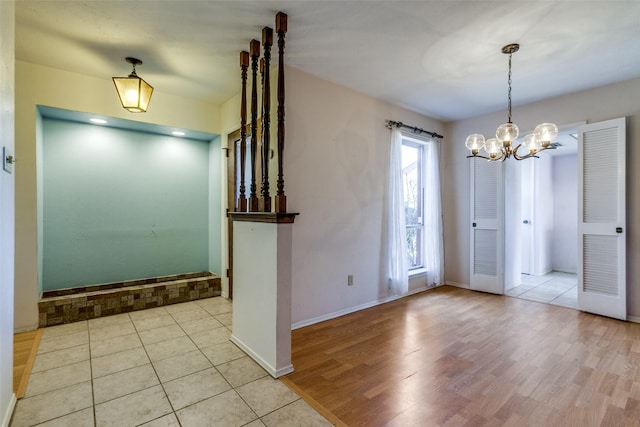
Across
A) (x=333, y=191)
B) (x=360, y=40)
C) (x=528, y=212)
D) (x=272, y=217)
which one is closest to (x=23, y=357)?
(x=272, y=217)

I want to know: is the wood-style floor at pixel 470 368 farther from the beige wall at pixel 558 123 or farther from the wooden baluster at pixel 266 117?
the wooden baluster at pixel 266 117

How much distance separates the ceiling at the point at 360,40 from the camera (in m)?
2.12

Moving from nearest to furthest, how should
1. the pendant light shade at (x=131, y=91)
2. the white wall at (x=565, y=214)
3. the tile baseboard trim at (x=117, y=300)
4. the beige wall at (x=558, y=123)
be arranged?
1. the pendant light shade at (x=131, y=91)
2. the tile baseboard trim at (x=117, y=300)
3. the beige wall at (x=558, y=123)
4. the white wall at (x=565, y=214)

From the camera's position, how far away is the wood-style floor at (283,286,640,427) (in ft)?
5.71

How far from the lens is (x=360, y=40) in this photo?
8.27ft

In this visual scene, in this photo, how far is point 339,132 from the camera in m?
3.42

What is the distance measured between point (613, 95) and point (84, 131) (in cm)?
652

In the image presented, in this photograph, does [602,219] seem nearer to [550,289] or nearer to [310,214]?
[550,289]

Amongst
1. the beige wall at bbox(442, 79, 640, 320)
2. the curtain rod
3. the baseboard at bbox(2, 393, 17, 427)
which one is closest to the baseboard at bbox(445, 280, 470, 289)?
the beige wall at bbox(442, 79, 640, 320)

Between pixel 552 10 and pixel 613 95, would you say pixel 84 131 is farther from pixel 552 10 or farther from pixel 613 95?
pixel 613 95

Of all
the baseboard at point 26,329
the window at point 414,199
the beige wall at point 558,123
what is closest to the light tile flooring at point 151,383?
the baseboard at point 26,329

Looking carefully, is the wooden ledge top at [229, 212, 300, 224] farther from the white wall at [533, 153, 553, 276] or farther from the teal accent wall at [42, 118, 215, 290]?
the white wall at [533, 153, 553, 276]

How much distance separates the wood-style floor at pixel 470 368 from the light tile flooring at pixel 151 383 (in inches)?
11.6

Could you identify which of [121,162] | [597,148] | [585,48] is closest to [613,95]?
[597,148]
